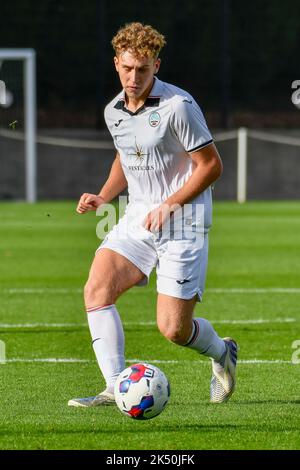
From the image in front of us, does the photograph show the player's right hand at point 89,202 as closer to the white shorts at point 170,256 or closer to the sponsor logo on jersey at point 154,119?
the white shorts at point 170,256

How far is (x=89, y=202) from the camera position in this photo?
7059 millimetres

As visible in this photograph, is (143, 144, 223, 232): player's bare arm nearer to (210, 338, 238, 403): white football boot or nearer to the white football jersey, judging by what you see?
the white football jersey

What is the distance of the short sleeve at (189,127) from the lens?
677cm

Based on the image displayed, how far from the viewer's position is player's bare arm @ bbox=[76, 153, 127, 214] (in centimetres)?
706

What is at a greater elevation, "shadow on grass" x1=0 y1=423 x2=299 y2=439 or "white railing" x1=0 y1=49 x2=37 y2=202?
"shadow on grass" x1=0 y1=423 x2=299 y2=439

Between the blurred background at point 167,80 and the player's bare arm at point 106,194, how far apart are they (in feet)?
66.8

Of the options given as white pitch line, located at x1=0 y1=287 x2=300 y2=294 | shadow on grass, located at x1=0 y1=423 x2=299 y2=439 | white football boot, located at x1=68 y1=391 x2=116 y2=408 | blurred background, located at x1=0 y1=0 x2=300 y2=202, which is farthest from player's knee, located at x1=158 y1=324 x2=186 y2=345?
blurred background, located at x1=0 y1=0 x2=300 y2=202

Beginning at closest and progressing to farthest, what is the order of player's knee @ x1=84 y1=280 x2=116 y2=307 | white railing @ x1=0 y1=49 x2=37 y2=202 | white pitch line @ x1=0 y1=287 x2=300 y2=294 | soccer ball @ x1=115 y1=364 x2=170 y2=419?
1. soccer ball @ x1=115 y1=364 x2=170 y2=419
2. player's knee @ x1=84 y1=280 x2=116 y2=307
3. white pitch line @ x1=0 y1=287 x2=300 y2=294
4. white railing @ x1=0 y1=49 x2=37 y2=202

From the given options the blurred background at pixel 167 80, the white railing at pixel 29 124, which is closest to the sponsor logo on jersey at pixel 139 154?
the white railing at pixel 29 124

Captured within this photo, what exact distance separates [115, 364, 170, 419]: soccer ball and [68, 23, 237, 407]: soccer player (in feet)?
1.44

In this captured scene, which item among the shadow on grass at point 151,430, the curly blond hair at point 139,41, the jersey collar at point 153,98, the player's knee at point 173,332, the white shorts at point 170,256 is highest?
the curly blond hair at point 139,41

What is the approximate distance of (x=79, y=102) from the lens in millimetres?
31078

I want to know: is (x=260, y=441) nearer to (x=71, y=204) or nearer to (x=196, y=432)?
(x=196, y=432)

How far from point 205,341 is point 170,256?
59 centimetres
